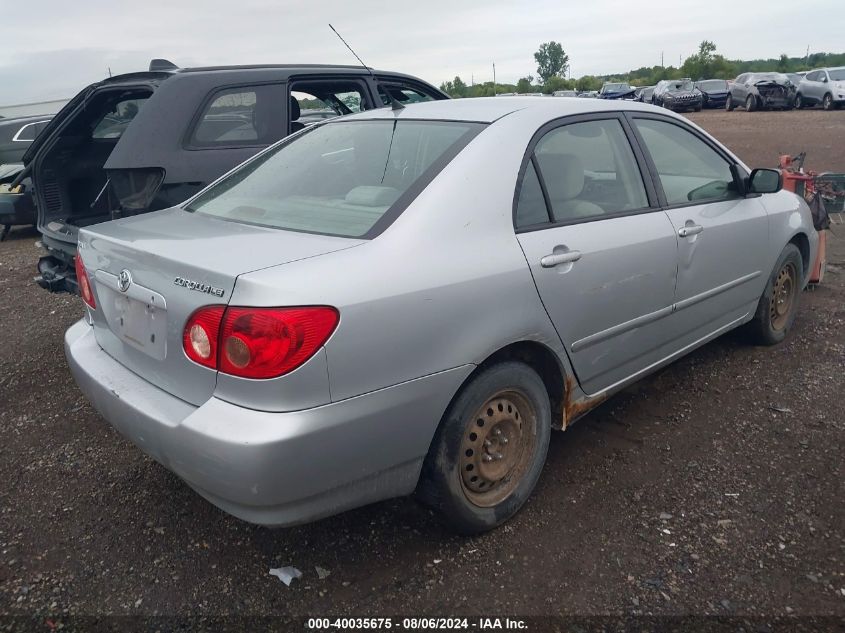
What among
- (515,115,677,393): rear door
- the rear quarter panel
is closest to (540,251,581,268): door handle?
(515,115,677,393): rear door

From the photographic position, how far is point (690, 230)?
11.6 feet

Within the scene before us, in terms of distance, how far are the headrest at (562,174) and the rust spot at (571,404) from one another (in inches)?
30.8

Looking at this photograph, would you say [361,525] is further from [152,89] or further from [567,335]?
[152,89]

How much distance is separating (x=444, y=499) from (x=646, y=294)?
1.39 meters

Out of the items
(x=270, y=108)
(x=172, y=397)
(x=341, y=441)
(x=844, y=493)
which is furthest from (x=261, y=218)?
(x=844, y=493)

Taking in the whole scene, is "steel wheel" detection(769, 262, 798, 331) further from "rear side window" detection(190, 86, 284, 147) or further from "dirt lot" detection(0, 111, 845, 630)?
"rear side window" detection(190, 86, 284, 147)

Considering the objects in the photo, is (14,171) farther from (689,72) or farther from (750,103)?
(689,72)

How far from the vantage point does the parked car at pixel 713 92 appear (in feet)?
103

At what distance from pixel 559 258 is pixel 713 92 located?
106 ft

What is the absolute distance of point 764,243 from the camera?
4.20 m

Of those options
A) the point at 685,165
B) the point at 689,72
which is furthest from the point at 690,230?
the point at 689,72

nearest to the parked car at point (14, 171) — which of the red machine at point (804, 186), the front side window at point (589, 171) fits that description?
the front side window at point (589, 171)

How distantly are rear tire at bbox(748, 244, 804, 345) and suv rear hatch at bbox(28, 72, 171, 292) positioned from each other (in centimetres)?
406

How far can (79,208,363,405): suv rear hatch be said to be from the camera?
7.44 ft
